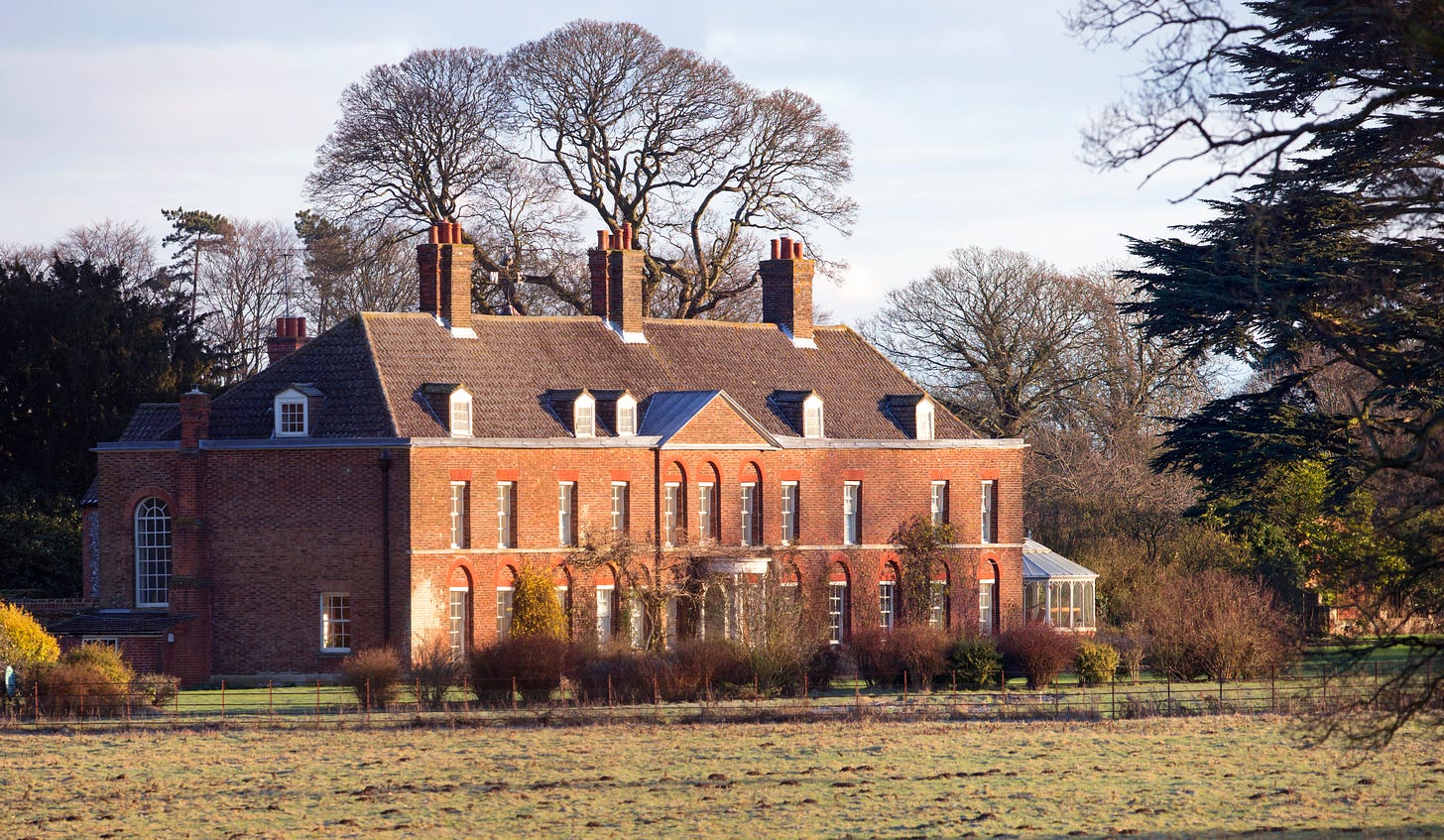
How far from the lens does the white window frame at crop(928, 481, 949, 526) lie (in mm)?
48625

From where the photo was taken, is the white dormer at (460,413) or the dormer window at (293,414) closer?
the dormer window at (293,414)

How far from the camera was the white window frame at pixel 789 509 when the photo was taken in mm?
46500

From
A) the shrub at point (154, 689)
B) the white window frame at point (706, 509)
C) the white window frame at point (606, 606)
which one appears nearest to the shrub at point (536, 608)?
the white window frame at point (606, 606)

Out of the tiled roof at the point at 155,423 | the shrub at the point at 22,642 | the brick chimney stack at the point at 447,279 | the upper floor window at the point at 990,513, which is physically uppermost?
the brick chimney stack at the point at 447,279

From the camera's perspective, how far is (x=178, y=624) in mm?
39344

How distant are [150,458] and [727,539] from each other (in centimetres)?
1356

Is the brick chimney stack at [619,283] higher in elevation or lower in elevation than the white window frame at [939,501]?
higher

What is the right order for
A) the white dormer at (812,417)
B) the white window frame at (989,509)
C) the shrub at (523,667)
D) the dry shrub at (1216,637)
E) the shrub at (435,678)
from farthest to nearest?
the white window frame at (989,509), the white dormer at (812,417), the dry shrub at (1216,637), the shrub at (523,667), the shrub at (435,678)

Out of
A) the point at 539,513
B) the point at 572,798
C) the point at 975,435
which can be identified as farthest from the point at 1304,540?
the point at 572,798

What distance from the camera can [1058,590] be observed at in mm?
51688

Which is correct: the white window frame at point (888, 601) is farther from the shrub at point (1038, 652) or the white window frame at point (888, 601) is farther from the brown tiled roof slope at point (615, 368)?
the shrub at point (1038, 652)

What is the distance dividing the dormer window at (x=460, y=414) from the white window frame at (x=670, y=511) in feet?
17.9

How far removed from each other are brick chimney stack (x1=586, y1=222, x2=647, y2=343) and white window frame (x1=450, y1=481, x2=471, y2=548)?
7756mm

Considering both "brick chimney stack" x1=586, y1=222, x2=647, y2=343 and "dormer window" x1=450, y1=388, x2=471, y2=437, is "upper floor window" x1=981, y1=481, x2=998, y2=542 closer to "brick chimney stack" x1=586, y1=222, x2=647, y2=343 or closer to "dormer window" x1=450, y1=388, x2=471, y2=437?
"brick chimney stack" x1=586, y1=222, x2=647, y2=343
